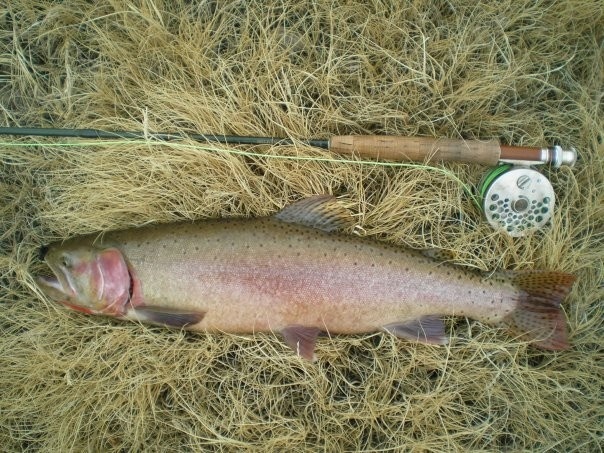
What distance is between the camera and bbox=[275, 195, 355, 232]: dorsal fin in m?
2.37

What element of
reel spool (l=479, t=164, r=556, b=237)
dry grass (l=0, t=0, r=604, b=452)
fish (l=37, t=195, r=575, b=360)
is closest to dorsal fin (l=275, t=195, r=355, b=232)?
fish (l=37, t=195, r=575, b=360)

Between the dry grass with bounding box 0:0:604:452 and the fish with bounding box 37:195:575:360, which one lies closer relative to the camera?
the fish with bounding box 37:195:575:360

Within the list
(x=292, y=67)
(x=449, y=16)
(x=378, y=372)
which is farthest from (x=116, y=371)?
(x=449, y=16)

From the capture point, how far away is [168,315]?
2.25m

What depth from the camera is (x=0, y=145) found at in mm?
2473

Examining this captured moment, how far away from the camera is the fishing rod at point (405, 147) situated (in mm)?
2316

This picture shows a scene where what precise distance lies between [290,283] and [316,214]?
0.38 metres

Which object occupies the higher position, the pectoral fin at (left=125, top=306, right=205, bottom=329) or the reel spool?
the reel spool

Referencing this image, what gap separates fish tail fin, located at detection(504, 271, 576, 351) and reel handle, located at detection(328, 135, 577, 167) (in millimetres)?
584

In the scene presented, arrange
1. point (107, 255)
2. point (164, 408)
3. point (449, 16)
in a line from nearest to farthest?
point (107, 255) → point (164, 408) → point (449, 16)

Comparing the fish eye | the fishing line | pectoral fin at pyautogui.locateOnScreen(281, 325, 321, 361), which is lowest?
pectoral fin at pyautogui.locateOnScreen(281, 325, 321, 361)

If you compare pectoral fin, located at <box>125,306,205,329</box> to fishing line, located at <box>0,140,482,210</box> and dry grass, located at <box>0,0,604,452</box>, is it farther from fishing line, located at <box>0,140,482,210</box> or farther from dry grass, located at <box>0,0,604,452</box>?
fishing line, located at <box>0,140,482,210</box>

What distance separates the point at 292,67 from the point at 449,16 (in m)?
0.93

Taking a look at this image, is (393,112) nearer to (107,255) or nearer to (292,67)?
(292,67)
